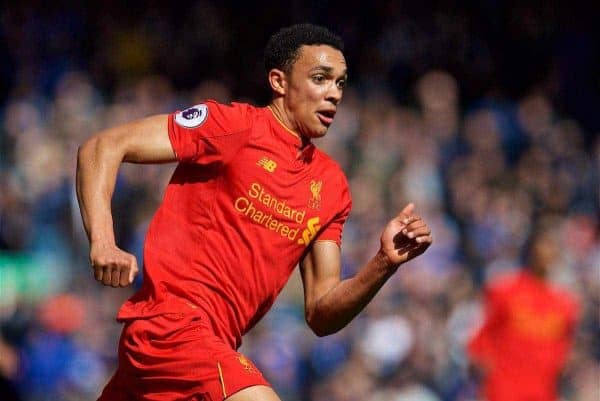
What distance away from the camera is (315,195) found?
604 centimetres

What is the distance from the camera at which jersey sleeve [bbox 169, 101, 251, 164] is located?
5.63m

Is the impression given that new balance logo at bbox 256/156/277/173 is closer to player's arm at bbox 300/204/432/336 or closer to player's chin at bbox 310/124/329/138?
player's chin at bbox 310/124/329/138

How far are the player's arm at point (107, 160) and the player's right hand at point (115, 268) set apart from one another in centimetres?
4

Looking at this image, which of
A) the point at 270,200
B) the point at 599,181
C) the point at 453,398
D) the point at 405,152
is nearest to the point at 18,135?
the point at 405,152

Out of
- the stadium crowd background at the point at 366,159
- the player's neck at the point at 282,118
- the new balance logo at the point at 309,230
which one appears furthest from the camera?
the stadium crowd background at the point at 366,159

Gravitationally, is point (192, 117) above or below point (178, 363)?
above

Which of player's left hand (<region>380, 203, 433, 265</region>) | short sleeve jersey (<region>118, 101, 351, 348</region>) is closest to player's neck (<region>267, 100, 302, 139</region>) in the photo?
short sleeve jersey (<region>118, 101, 351, 348</region>)

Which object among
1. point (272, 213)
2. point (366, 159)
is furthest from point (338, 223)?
point (366, 159)

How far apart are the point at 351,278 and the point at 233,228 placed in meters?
0.59

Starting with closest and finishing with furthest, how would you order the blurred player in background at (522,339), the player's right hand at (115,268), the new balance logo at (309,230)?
the player's right hand at (115,268) < the new balance logo at (309,230) < the blurred player in background at (522,339)

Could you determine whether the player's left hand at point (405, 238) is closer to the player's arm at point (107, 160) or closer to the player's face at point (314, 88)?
the player's face at point (314, 88)

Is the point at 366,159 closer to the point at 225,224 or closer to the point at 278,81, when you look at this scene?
the point at 278,81

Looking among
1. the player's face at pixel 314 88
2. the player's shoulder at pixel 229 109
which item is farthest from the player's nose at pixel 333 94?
the player's shoulder at pixel 229 109

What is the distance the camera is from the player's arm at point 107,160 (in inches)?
206
